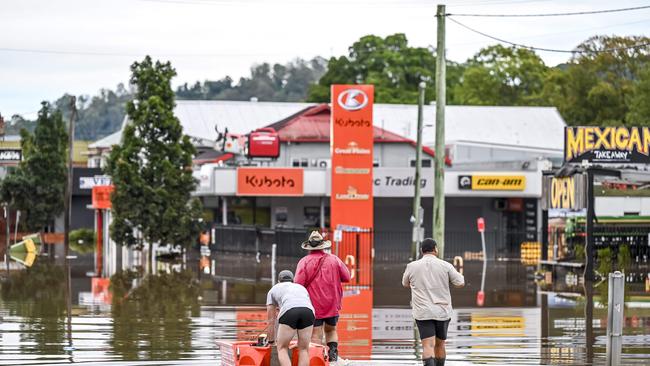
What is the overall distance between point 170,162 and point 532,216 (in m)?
18.2

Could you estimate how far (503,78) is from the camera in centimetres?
10488

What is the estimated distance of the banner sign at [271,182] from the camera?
5600 cm

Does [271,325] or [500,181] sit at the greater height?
[500,181]

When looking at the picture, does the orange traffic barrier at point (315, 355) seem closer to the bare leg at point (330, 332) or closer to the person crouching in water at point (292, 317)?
the person crouching in water at point (292, 317)

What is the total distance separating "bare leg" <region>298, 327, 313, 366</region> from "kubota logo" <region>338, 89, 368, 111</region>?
33.8 metres

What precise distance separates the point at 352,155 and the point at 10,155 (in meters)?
13.9

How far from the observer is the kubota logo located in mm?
48531

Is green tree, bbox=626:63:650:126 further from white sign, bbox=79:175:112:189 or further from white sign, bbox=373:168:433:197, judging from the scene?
white sign, bbox=79:175:112:189

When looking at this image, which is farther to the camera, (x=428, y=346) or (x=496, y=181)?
(x=496, y=181)

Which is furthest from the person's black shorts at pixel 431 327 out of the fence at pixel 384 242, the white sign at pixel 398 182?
the white sign at pixel 398 182

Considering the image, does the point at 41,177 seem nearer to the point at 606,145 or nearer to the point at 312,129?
the point at 312,129

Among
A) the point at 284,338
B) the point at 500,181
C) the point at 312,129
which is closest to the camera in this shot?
the point at 284,338

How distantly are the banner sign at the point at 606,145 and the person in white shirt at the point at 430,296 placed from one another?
22012 millimetres

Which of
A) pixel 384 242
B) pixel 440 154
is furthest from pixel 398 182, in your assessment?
pixel 440 154
